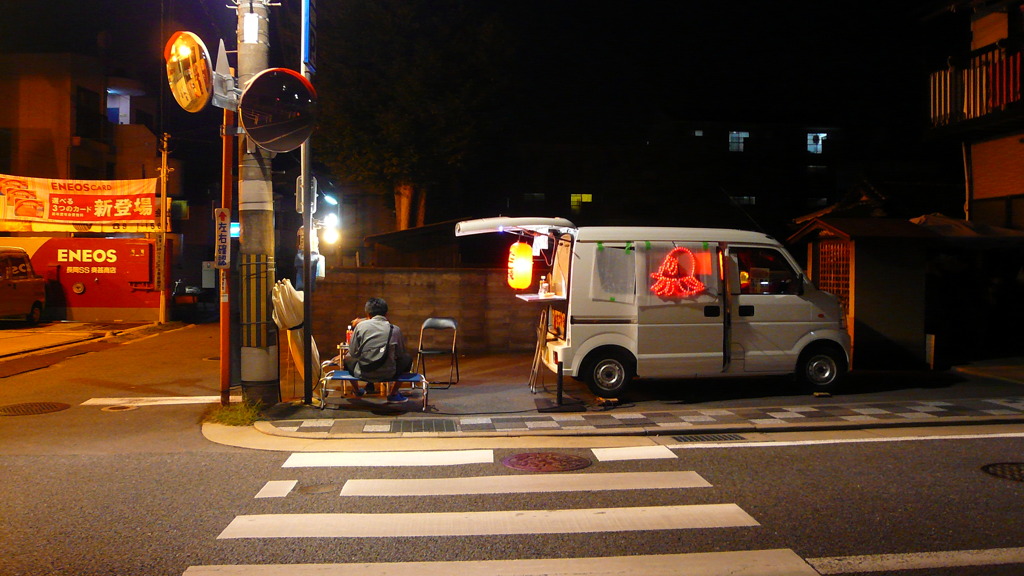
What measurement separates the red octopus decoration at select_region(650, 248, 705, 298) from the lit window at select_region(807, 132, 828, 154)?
23538mm

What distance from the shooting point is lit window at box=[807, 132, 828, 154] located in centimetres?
3092

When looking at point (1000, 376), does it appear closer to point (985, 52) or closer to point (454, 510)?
point (985, 52)

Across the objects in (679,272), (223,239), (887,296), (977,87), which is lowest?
(887,296)

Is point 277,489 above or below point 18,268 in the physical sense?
below

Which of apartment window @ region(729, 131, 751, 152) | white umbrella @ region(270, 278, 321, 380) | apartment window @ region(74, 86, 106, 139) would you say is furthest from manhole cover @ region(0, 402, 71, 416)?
apartment window @ region(74, 86, 106, 139)

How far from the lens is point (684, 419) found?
30.7 ft

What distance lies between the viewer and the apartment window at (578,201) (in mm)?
27844

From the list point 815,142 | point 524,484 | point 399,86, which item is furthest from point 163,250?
point 815,142

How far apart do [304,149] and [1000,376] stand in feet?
38.4

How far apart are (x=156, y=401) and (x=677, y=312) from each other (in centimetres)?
785

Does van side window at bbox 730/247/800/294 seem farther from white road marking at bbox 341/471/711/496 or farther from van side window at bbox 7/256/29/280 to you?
van side window at bbox 7/256/29/280

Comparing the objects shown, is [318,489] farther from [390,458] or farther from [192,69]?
[192,69]

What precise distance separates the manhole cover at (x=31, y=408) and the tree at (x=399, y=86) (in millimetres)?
Answer: 13883

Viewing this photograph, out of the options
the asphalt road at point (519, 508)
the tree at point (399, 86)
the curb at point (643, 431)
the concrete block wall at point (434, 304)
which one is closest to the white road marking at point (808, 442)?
the asphalt road at point (519, 508)
